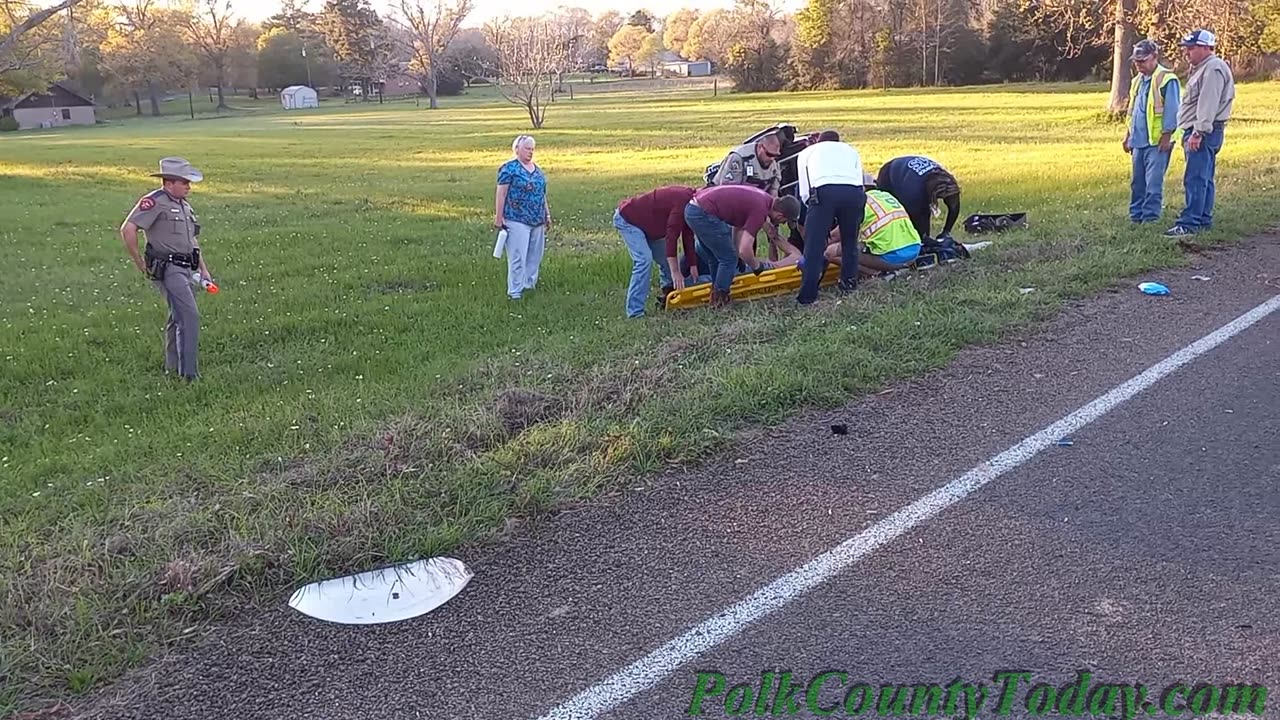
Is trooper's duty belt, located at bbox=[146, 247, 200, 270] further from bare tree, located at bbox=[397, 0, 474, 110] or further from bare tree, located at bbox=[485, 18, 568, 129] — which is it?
bare tree, located at bbox=[397, 0, 474, 110]

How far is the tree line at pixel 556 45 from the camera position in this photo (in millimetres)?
32344

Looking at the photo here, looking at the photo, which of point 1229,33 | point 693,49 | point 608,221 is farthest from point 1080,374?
point 693,49

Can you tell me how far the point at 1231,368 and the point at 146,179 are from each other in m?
25.7

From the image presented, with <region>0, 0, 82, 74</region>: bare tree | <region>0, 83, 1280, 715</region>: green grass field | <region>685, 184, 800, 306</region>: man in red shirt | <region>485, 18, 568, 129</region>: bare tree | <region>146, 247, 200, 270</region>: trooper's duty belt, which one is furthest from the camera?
<region>485, 18, 568, 129</region>: bare tree

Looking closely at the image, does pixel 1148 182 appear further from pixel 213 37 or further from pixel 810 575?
pixel 213 37

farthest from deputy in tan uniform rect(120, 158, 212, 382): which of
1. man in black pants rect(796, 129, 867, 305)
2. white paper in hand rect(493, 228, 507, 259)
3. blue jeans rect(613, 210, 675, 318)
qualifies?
man in black pants rect(796, 129, 867, 305)

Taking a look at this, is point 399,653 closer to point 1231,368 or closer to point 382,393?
point 382,393

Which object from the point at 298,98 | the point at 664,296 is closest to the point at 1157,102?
the point at 664,296

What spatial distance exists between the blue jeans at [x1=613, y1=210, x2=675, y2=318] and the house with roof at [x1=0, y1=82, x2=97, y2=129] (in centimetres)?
8560

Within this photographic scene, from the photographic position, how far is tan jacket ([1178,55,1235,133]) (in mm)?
9734

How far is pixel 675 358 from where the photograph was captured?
6.65 meters

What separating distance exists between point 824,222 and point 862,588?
4737 millimetres

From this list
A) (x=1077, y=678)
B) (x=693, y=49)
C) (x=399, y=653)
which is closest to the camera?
(x=1077, y=678)

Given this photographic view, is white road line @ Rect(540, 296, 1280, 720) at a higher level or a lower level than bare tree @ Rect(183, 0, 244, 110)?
lower
